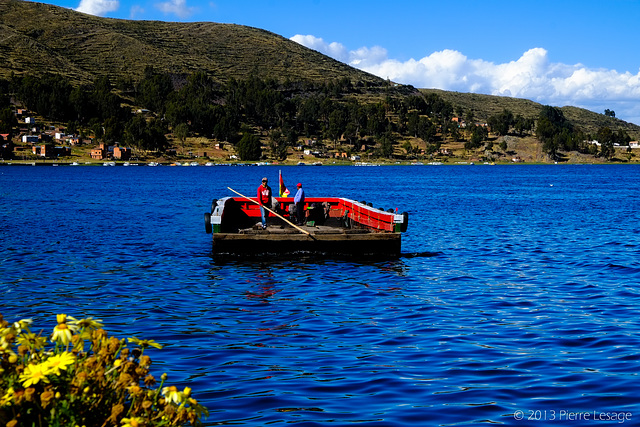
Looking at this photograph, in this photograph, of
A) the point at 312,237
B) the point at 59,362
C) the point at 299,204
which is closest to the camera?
the point at 59,362

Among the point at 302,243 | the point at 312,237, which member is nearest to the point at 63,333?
the point at 312,237

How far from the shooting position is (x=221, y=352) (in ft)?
41.5

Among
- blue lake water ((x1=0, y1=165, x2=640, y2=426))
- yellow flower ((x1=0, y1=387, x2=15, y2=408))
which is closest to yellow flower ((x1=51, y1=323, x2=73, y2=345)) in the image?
yellow flower ((x1=0, y1=387, x2=15, y2=408))

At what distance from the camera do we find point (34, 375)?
475cm

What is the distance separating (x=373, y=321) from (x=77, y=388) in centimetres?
1109

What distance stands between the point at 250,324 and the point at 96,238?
20800 millimetres

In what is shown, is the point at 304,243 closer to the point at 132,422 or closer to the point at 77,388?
the point at 77,388

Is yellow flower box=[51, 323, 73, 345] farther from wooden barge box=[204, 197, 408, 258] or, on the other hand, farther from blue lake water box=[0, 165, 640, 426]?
wooden barge box=[204, 197, 408, 258]

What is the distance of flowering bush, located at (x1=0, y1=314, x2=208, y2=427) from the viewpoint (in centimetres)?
484

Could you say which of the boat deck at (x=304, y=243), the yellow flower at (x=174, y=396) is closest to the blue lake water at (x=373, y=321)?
the boat deck at (x=304, y=243)

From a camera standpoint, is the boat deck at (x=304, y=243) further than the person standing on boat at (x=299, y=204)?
No

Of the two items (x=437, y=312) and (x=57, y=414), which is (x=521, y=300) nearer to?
(x=437, y=312)

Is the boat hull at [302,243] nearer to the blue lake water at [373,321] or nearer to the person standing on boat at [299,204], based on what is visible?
the blue lake water at [373,321]

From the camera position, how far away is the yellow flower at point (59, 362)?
4784 mm
